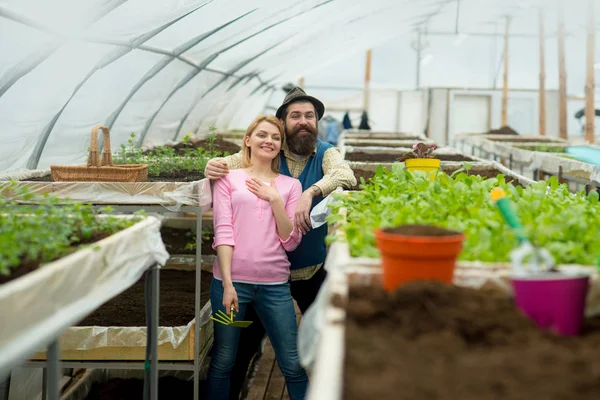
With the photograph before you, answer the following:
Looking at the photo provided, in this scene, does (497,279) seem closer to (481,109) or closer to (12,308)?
(12,308)

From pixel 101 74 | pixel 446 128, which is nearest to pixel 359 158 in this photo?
pixel 101 74

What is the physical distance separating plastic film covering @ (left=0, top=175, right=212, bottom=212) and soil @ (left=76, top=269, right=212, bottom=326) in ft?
2.24

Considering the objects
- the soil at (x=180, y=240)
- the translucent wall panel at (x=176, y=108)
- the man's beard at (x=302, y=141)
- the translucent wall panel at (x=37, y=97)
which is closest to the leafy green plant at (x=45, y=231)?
the man's beard at (x=302, y=141)

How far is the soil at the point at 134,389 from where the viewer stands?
362 centimetres

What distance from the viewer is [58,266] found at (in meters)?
1.64

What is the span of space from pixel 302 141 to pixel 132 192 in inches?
35.0

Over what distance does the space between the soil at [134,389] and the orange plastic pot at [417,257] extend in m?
2.54

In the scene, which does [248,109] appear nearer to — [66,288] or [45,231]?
[45,231]

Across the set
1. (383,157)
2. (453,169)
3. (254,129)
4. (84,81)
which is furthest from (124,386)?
(383,157)

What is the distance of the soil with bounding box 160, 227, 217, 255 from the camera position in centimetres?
502

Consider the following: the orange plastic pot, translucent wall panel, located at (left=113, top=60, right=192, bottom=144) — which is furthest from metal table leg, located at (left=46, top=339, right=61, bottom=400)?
translucent wall panel, located at (left=113, top=60, right=192, bottom=144)

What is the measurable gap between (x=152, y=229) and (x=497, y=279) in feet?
4.37

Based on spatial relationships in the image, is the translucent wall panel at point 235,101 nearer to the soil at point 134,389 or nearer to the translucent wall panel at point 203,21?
the translucent wall panel at point 203,21

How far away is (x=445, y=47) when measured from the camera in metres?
17.8
